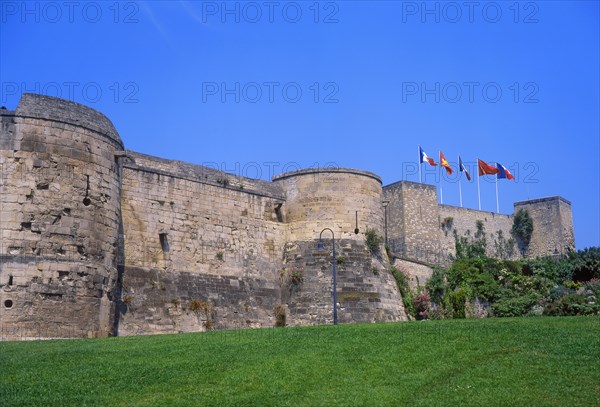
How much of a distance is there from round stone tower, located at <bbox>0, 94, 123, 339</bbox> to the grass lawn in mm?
2005

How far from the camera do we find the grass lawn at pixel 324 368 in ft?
40.1

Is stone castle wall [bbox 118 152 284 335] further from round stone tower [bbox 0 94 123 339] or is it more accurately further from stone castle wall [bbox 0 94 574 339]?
round stone tower [bbox 0 94 123 339]

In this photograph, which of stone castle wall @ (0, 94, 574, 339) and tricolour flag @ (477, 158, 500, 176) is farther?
tricolour flag @ (477, 158, 500, 176)

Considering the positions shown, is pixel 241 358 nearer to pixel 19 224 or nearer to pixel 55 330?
pixel 55 330

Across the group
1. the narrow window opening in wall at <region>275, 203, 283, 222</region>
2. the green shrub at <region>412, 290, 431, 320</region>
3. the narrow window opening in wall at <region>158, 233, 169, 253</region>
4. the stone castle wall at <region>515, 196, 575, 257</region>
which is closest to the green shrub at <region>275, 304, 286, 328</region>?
the narrow window opening in wall at <region>275, 203, 283, 222</region>

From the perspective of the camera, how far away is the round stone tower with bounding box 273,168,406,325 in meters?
26.6

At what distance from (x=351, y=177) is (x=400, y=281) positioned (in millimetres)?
4531

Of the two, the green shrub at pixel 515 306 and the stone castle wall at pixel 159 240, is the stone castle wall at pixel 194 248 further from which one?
the green shrub at pixel 515 306

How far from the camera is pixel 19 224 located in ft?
65.2

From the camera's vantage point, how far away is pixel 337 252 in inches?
1085

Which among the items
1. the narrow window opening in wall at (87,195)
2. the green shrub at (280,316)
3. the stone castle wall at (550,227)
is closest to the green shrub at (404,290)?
the green shrub at (280,316)

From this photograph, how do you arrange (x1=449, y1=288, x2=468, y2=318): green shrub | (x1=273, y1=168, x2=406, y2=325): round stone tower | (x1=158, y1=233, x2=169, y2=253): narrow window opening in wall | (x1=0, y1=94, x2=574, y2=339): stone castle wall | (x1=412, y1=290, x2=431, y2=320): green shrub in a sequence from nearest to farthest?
(x1=0, y1=94, x2=574, y2=339): stone castle wall, (x1=158, y1=233, x2=169, y2=253): narrow window opening in wall, (x1=273, y1=168, x2=406, y2=325): round stone tower, (x1=449, y1=288, x2=468, y2=318): green shrub, (x1=412, y1=290, x2=431, y2=320): green shrub

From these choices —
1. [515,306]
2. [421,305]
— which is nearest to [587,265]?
[515,306]

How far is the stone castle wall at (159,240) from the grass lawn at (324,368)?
2828 millimetres
